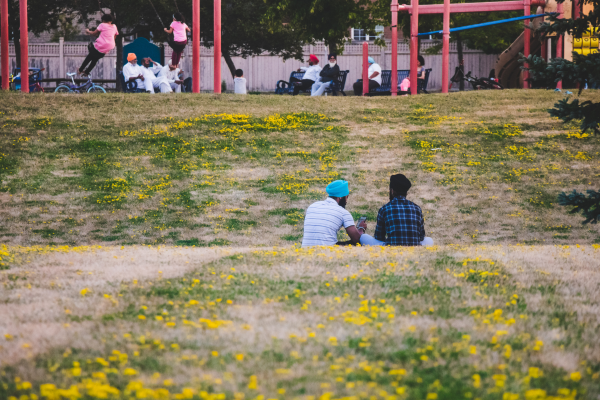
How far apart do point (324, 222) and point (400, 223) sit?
35.3 inches

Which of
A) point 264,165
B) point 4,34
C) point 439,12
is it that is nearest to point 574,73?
point 264,165

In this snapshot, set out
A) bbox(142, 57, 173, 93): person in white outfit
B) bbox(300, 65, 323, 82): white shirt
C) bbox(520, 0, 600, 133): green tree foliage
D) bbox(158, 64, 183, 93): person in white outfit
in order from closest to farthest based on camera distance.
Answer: bbox(520, 0, 600, 133): green tree foliage
bbox(142, 57, 173, 93): person in white outfit
bbox(158, 64, 183, 93): person in white outfit
bbox(300, 65, 323, 82): white shirt

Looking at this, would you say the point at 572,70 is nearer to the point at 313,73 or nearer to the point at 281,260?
the point at 281,260

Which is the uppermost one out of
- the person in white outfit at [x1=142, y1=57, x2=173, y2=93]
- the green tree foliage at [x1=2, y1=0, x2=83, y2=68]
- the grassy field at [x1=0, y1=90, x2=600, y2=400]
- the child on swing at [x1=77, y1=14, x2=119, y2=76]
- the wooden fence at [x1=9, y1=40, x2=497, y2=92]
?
the green tree foliage at [x1=2, y1=0, x2=83, y2=68]

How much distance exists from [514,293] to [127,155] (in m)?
9.78

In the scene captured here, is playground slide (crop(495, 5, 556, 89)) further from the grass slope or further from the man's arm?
the man's arm

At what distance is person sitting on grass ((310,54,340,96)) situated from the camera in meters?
18.9

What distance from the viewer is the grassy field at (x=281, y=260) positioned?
3617 millimetres

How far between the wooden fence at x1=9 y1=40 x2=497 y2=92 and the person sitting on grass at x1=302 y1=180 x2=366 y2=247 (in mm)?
27363

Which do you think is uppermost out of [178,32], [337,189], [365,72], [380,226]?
[178,32]

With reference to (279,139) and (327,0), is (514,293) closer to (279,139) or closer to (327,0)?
(279,139)

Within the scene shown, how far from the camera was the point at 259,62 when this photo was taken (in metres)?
34.7

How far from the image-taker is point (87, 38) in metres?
43.9

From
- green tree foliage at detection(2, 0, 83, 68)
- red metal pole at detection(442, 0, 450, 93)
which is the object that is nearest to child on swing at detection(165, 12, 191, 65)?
red metal pole at detection(442, 0, 450, 93)
